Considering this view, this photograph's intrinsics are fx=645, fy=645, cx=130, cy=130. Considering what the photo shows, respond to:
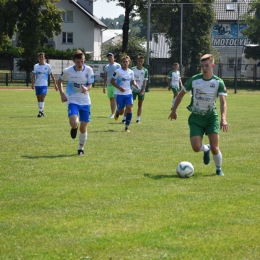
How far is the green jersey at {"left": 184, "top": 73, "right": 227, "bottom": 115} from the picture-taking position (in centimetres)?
984

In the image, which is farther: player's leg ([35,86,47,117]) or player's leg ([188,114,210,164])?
player's leg ([35,86,47,117])

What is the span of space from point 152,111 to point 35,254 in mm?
19812

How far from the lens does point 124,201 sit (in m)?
7.78

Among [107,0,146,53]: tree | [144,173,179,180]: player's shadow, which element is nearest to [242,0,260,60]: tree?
[107,0,146,53]: tree

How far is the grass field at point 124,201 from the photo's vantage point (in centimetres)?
582

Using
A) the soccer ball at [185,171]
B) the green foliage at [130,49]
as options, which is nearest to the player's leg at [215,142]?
the soccer ball at [185,171]

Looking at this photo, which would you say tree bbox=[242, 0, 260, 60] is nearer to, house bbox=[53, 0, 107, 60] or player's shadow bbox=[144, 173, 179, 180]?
house bbox=[53, 0, 107, 60]

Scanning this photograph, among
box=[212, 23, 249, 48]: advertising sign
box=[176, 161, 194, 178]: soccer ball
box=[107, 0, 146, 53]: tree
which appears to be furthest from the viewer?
box=[212, 23, 249, 48]: advertising sign

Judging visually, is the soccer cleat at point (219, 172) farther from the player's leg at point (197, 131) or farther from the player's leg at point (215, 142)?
the player's leg at point (197, 131)

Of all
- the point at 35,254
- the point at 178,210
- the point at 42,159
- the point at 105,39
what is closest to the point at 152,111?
the point at 42,159

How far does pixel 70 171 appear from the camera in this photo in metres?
10.1

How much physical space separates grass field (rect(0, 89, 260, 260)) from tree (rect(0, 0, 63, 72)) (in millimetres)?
40916

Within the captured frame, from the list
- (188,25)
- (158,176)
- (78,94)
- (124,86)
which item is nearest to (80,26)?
(188,25)

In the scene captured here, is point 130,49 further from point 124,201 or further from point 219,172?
point 124,201
